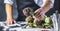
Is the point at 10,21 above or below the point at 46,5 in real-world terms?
below

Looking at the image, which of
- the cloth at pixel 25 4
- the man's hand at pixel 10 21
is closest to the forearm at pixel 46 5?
the cloth at pixel 25 4

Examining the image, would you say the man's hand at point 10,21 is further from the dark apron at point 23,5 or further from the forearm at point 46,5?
the forearm at point 46,5

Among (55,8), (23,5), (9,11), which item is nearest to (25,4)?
(23,5)

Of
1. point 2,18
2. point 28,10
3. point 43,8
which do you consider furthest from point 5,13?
point 43,8

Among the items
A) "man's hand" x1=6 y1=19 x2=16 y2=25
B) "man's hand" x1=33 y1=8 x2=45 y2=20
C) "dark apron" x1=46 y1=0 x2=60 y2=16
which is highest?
"dark apron" x1=46 y1=0 x2=60 y2=16

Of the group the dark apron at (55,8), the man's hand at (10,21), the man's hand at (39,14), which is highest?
the dark apron at (55,8)

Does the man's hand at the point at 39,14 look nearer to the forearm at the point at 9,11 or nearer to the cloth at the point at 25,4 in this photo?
the cloth at the point at 25,4

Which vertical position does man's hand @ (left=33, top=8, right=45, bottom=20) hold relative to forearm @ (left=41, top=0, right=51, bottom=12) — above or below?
below

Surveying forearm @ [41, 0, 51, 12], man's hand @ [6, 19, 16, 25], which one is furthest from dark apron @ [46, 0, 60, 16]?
man's hand @ [6, 19, 16, 25]

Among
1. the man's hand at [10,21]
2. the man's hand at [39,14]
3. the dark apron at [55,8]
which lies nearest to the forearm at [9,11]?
the man's hand at [10,21]

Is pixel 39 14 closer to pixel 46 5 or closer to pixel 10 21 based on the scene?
pixel 46 5

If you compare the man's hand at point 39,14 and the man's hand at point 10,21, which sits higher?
the man's hand at point 39,14

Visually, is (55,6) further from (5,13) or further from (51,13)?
(5,13)

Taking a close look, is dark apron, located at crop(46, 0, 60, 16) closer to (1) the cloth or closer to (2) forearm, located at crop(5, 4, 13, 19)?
(1) the cloth
